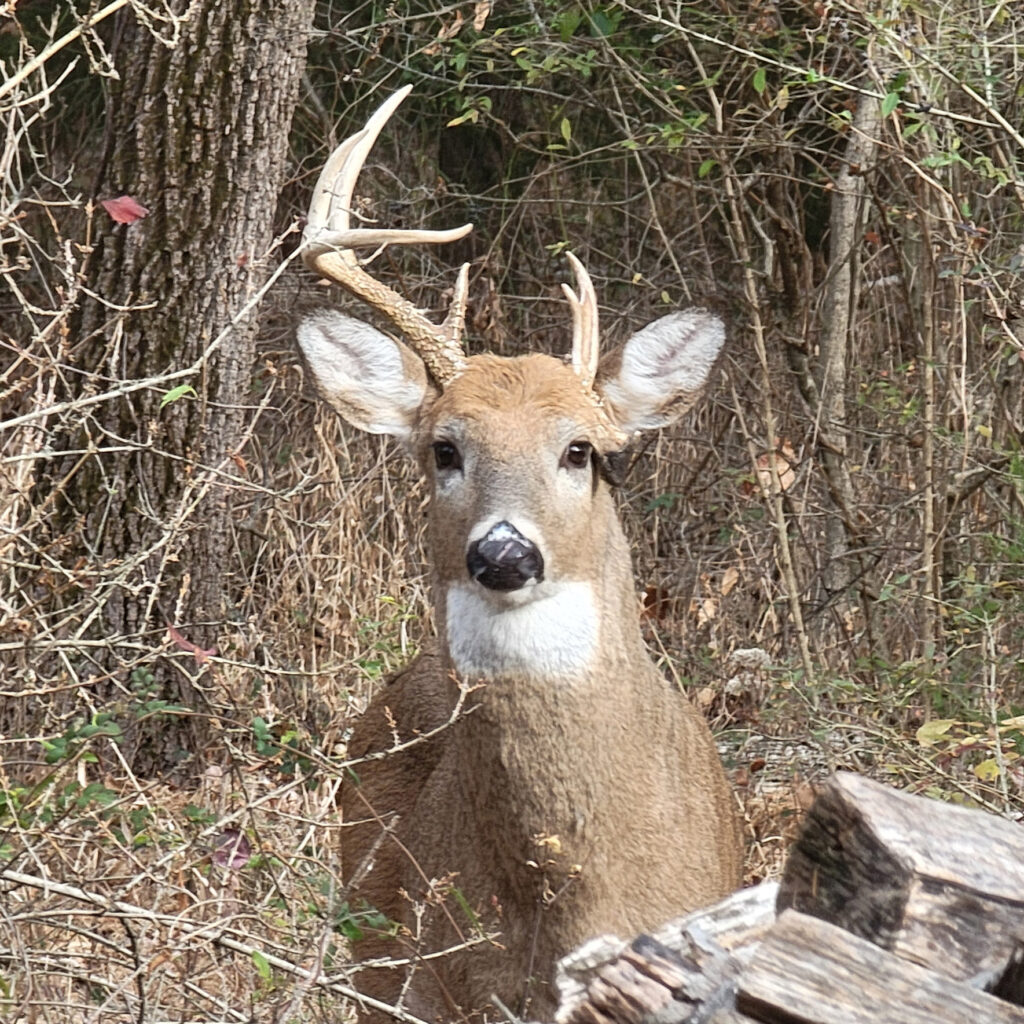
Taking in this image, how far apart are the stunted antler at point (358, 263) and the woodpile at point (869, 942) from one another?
2.43 meters

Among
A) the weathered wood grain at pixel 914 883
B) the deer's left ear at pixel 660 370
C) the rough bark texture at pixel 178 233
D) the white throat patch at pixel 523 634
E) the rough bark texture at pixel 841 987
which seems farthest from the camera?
the rough bark texture at pixel 178 233

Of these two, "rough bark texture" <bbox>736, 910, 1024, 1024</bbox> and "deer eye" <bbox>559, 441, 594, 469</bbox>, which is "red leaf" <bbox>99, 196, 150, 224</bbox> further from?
"rough bark texture" <bbox>736, 910, 1024, 1024</bbox>

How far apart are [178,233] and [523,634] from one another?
2620mm

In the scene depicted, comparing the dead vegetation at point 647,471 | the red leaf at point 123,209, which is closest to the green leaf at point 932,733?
the dead vegetation at point 647,471

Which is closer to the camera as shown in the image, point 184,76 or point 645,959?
point 645,959

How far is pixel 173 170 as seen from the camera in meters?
6.67

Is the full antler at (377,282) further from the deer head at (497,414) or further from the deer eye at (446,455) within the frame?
the deer eye at (446,455)

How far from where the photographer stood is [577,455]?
4.84 m

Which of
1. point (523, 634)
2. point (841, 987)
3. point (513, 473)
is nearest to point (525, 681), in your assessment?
point (523, 634)

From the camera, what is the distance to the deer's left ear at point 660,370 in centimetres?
513

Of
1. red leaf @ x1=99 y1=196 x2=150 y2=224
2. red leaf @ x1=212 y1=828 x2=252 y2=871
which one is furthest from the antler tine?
red leaf @ x1=212 y1=828 x2=252 y2=871

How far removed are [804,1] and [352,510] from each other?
8.25 ft

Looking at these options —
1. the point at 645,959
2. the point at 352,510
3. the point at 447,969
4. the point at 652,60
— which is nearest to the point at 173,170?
the point at 352,510

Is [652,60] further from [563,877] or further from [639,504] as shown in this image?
[563,877]
